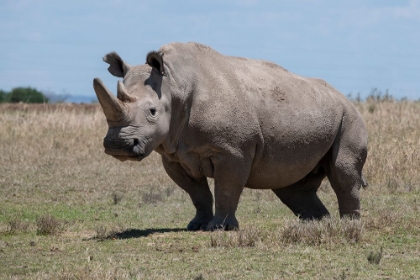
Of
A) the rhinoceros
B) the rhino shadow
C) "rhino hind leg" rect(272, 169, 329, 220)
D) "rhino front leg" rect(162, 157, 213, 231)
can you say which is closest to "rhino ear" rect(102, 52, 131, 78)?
the rhinoceros

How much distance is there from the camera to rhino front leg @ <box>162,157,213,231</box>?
35.9 feet

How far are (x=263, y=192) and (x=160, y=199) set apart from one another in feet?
6.32

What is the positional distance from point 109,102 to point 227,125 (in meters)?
1.62

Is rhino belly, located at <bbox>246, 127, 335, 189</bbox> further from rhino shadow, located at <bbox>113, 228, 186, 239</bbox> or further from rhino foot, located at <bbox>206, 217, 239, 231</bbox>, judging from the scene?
rhino shadow, located at <bbox>113, 228, 186, 239</bbox>

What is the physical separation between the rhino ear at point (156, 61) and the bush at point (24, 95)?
3977 cm

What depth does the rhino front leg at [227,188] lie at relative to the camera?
34.0 ft

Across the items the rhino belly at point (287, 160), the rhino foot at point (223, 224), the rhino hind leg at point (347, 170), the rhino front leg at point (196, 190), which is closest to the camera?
the rhino foot at point (223, 224)

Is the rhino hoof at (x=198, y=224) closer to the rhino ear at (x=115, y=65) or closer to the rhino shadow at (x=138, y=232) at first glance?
the rhino shadow at (x=138, y=232)

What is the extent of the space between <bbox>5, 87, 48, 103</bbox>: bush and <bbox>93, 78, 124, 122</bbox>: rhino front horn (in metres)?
40.4

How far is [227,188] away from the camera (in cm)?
1042

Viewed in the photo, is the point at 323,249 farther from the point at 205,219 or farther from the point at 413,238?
the point at 205,219

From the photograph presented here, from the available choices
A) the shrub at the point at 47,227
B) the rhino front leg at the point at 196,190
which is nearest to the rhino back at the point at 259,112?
the rhino front leg at the point at 196,190

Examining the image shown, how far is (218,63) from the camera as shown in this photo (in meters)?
10.8

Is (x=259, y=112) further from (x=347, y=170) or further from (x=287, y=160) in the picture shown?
(x=347, y=170)
